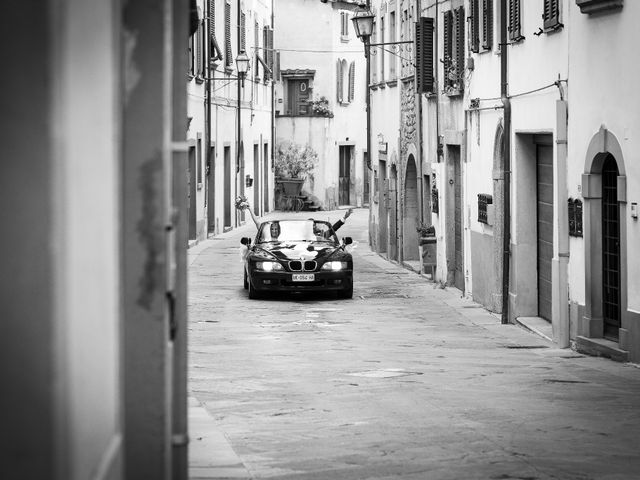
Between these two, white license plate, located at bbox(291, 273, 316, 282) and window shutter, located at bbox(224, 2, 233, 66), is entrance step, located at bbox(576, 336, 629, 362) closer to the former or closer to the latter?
white license plate, located at bbox(291, 273, 316, 282)

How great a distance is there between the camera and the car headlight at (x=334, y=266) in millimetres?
22452

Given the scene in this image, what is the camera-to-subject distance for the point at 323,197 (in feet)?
192

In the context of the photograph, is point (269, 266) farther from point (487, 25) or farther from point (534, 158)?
point (487, 25)

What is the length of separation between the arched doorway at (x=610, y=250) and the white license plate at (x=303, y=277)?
290 inches

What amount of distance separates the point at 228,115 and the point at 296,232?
779 inches

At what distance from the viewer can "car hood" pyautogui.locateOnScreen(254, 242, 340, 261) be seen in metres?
22.5

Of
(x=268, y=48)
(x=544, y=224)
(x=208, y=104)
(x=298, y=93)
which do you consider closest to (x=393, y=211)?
(x=208, y=104)

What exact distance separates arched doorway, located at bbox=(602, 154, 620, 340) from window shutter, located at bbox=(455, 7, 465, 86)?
8901mm

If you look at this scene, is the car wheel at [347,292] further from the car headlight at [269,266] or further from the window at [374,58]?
the window at [374,58]

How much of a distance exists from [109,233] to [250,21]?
46.6 metres

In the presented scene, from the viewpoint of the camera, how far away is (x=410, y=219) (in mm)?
31969

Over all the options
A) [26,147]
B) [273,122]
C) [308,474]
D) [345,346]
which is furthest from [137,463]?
[273,122]

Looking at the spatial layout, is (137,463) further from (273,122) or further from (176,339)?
(273,122)

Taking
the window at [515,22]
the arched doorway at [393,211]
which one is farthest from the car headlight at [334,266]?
the arched doorway at [393,211]
